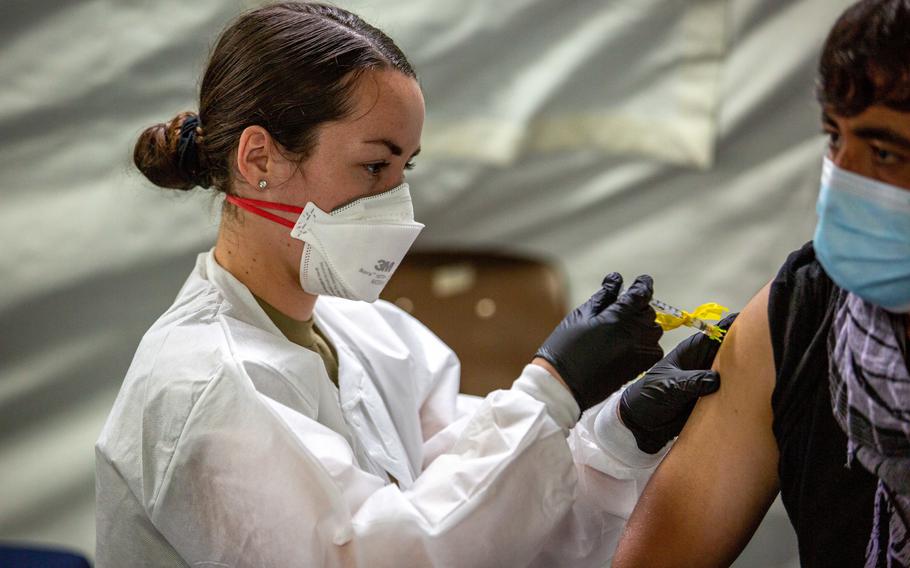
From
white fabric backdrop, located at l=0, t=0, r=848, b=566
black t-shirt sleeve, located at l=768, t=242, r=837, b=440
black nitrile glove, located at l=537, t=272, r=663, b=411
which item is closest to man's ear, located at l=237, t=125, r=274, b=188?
black nitrile glove, located at l=537, t=272, r=663, b=411

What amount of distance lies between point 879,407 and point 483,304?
4.41 feet

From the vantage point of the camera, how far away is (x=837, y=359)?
4.41 ft

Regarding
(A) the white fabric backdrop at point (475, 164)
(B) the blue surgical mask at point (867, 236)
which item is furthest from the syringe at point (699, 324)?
(A) the white fabric backdrop at point (475, 164)

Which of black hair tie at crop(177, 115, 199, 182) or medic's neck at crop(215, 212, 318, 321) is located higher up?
black hair tie at crop(177, 115, 199, 182)

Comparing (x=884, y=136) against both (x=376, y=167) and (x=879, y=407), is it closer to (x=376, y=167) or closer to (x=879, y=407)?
(x=879, y=407)

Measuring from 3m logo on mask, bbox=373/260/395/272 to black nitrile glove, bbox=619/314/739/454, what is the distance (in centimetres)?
45

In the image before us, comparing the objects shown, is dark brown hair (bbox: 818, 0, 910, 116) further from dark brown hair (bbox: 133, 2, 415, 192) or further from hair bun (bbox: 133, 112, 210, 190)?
hair bun (bbox: 133, 112, 210, 190)

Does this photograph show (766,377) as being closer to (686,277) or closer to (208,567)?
(208,567)

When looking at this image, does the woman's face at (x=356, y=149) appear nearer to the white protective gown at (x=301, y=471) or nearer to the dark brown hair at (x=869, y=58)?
the white protective gown at (x=301, y=471)

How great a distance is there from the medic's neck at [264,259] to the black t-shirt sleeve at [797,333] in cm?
77

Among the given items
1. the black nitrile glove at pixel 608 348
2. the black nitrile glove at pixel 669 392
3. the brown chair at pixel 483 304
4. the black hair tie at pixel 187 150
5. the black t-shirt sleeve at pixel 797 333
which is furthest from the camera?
the brown chair at pixel 483 304

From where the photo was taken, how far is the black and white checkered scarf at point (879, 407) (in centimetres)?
124

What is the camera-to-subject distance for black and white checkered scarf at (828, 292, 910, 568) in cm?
124

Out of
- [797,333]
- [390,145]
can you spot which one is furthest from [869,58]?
[390,145]
